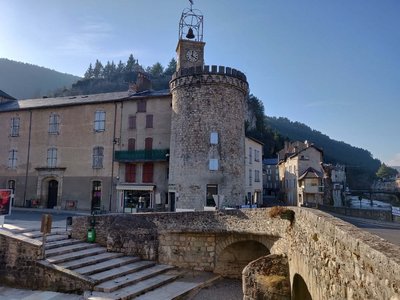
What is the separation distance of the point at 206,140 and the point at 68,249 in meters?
12.1

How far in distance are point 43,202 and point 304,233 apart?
2797 cm

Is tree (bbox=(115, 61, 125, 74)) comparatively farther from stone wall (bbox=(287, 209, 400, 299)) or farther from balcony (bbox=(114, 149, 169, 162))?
Answer: stone wall (bbox=(287, 209, 400, 299))

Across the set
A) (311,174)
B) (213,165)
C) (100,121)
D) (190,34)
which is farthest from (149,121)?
(311,174)

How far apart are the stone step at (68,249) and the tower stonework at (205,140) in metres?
8.60

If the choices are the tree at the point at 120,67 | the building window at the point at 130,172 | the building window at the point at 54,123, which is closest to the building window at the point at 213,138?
the building window at the point at 130,172

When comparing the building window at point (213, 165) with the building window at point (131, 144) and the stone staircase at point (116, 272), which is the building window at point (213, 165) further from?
the stone staircase at point (116, 272)

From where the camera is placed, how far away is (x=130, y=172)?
26781mm

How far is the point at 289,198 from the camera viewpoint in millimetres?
47656

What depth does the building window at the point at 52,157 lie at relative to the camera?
29297 millimetres

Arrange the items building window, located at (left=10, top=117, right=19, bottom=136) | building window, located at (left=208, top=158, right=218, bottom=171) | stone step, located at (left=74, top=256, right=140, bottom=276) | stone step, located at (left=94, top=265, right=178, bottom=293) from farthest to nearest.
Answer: building window, located at (left=10, top=117, right=19, bottom=136)
building window, located at (left=208, top=158, right=218, bottom=171)
stone step, located at (left=74, top=256, right=140, bottom=276)
stone step, located at (left=94, top=265, right=178, bottom=293)

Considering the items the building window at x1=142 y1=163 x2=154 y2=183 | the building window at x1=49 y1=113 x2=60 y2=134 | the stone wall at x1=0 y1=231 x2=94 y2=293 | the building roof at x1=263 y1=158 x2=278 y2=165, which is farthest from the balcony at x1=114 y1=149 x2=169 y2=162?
the building roof at x1=263 y1=158 x2=278 y2=165

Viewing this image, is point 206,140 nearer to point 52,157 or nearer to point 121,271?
point 121,271

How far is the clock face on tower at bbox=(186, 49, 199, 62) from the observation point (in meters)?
26.6

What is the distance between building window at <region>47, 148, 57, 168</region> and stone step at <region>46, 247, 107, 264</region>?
17142 mm
